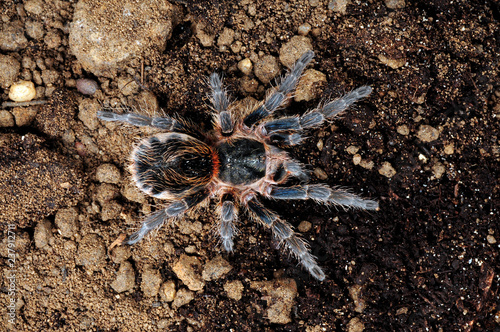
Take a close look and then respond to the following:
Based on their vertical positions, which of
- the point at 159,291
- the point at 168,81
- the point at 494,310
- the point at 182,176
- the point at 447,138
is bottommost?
the point at 159,291

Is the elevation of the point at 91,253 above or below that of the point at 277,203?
below

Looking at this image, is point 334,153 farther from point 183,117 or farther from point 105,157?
point 105,157

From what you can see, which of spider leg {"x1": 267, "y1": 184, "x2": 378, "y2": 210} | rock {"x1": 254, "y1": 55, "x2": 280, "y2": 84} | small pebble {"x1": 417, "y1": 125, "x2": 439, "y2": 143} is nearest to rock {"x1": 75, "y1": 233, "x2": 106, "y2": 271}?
spider leg {"x1": 267, "y1": 184, "x2": 378, "y2": 210}

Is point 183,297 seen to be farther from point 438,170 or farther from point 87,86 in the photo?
point 438,170

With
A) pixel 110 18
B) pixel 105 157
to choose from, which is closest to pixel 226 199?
pixel 105 157

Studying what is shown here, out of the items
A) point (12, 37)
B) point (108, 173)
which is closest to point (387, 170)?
point (108, 173)

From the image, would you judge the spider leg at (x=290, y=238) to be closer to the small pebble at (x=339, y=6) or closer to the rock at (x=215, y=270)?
the rock at (x=215, y=270)
